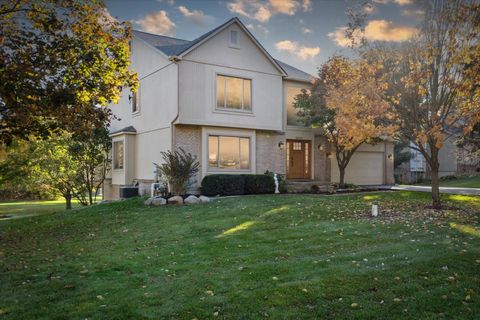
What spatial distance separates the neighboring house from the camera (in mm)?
17031

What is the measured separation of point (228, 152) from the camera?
1806 cm

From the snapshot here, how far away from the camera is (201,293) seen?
4.98m

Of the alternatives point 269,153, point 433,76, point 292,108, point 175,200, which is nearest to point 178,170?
point 175,200

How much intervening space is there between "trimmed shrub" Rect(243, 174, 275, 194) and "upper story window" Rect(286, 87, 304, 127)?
14.2 feet

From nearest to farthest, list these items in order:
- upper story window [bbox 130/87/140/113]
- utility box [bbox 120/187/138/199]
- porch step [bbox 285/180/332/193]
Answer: porch step [bbox 285/180/332/193] < utility box [bbox 120/187/138/199] < upper story window [bbox 130/87/140/113]

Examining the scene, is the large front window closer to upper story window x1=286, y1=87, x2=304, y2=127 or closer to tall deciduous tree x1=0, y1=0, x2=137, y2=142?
upper story window x1=286, y1=87, x2=304, y2=127

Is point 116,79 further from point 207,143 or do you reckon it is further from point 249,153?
point 249,153

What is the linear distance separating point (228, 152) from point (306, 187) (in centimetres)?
442

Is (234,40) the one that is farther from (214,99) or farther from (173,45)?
(173,45)

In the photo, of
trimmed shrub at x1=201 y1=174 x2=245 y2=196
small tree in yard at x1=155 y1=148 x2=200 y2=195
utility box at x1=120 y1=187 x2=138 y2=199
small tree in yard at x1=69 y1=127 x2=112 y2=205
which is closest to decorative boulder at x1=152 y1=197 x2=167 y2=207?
small tree in yard at x1=155 y1=148 x2=200 y2=195

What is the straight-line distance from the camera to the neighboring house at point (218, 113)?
55.9 ft

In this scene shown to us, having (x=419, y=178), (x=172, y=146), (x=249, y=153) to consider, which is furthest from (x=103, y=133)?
(x=419, y=178)

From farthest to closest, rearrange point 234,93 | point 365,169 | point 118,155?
1. point 365,169
2. point 118,155
3. point 234,93

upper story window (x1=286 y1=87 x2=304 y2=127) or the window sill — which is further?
upper story window (x1=286 y1=87 x2=304 y2=127)
